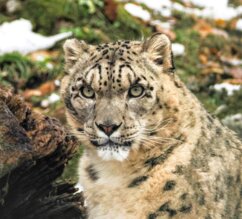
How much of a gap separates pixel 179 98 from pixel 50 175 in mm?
1073

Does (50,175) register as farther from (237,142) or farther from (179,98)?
(237,142)

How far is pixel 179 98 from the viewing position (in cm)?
654

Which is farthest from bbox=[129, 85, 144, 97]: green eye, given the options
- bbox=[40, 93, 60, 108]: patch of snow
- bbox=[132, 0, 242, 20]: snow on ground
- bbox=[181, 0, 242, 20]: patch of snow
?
bbox=[181, 0, 242, 20]: patch of snow

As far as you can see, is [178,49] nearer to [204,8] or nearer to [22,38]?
[22,38]

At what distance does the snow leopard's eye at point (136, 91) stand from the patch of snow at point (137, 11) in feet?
25.0

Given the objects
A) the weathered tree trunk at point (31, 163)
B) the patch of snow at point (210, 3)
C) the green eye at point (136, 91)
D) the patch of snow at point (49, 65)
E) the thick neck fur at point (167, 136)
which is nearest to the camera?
the weathered tree trunk at point (31, 163)

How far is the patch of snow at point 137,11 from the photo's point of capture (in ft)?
45.8

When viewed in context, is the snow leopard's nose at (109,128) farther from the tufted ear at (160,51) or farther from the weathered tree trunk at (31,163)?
the tufted ear at (160,51)

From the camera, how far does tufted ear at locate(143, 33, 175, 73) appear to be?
6547 mm

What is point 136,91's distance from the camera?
6301 mm

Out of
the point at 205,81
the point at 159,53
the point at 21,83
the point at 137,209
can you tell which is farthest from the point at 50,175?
the point at 205,81

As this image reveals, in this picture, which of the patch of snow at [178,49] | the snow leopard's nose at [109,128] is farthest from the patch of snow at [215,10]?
the snow leopard's nose at [109,128]

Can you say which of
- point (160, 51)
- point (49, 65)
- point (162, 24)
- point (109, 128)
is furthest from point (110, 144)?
point (162, 24)

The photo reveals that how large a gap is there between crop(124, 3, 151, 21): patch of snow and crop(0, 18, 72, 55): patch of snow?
1613 millimetres
